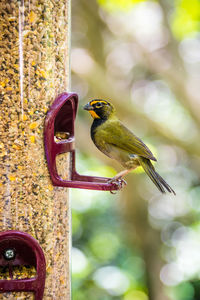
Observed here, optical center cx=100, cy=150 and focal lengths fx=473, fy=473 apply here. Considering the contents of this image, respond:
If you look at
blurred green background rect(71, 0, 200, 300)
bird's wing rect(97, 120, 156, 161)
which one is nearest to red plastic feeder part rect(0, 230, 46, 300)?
bird's wing rect(97, 120, 156, 161)

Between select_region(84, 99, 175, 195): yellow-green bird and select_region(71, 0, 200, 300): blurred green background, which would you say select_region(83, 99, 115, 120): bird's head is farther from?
select_region(71, 0, 200, 300): blurred green background

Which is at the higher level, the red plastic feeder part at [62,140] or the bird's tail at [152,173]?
the red plastic feeder part at [62,140]

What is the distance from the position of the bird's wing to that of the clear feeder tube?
84 centimetres

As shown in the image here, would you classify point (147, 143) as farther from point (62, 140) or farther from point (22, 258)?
point (22, 258)

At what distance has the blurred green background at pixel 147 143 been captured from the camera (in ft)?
20.6

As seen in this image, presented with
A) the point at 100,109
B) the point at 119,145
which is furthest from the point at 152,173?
the point at 100,109

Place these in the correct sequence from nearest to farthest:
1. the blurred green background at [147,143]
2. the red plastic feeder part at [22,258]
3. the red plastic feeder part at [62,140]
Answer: the red plastic feeder part at [22,258] → the red plastic feeder part at [62,140] → the blurred green background at [147,143]

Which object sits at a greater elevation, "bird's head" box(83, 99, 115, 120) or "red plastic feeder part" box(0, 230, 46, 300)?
"bird's head" box(83, 99, 115, 120)

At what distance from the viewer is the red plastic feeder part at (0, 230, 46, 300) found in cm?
242

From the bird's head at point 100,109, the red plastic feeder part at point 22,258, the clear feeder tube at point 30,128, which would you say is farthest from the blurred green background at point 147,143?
the red plastic feeder part at point 22,258

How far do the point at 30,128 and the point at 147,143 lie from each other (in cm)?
269

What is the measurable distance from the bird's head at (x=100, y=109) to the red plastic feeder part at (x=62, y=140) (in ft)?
1.77

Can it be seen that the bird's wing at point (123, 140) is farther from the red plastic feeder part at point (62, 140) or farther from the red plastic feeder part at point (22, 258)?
the red plastic feeder part at point (22, 258)

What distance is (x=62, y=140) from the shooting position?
2.85 meters
